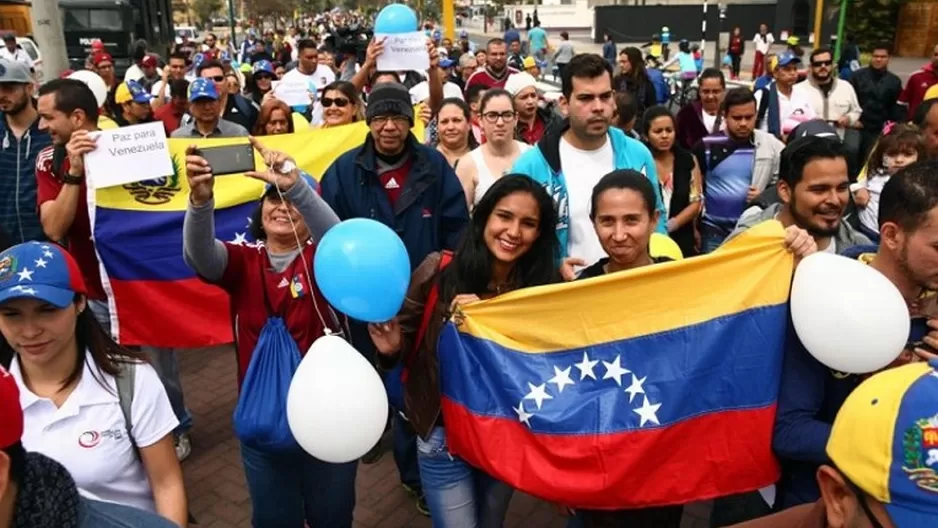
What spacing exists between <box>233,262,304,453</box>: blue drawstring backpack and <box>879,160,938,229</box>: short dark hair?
2117 mm

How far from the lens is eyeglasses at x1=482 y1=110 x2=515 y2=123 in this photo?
197 inches

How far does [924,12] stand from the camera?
94.6 feet

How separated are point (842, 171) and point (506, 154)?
248 cm

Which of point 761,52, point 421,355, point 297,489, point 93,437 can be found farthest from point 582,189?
point 761,52

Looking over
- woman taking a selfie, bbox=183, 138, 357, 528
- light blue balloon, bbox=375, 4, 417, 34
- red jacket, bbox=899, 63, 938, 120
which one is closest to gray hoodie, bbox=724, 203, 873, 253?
woman taking a selfie, bbox=183, 138, 357, 528

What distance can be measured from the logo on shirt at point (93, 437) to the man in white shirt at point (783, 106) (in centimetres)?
627

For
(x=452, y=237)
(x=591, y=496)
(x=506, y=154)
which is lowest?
(x=591, y=496)

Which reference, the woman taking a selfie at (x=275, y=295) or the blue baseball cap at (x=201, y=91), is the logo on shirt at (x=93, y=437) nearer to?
the woman taking a selfie at (x=275, y=295)

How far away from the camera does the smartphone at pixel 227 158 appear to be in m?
2.88

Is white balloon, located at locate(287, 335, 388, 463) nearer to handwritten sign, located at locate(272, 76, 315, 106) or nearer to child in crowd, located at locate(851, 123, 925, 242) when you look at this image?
child in crowd, located at locate(851, 123, 925, 242)

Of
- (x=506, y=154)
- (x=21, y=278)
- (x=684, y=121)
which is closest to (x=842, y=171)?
(x=506, y=154)

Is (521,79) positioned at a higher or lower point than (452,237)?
higher

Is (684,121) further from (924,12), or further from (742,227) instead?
(924,12)

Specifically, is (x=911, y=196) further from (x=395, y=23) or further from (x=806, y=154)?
(x=395, y=23)
